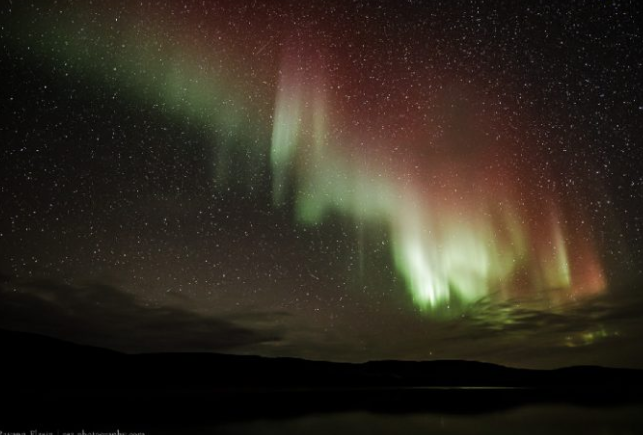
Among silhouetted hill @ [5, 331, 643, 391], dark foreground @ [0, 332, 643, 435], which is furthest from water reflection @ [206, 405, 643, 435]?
silhouetted hill @ [5, 331, 643, 391]

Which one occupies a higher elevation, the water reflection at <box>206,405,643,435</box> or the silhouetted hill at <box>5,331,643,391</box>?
the water reflection at <box>206,405,643,435</box>

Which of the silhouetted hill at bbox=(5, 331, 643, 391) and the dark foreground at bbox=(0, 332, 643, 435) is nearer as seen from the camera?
the dark foreground at bbox=(0, 332, 643, 435)

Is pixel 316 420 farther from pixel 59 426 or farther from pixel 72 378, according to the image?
pixel 72 378

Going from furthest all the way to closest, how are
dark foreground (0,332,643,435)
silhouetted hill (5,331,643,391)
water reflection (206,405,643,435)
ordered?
silhouetted hill (5,331,643,391)
dark foreground (0,332,643,435)
water reflection (206,405,643,435)

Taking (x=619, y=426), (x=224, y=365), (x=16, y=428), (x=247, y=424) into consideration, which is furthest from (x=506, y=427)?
(x=224, y=365)

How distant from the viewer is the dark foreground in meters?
14.1

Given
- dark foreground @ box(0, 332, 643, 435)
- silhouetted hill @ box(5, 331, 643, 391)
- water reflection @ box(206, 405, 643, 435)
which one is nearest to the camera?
water reflection @ box(206, 405, 643, 435)

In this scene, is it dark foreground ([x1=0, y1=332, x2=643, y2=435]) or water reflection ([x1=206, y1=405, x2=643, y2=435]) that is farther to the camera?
dark foreground ([x1=0, y1=332, x2=643, y2=435])

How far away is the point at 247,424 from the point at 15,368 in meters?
99.3

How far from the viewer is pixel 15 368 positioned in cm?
8419

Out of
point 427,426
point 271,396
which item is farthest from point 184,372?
point 427,426

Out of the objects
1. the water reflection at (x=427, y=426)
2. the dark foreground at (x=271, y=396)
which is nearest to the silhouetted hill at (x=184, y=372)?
the dark foreground at (x=271, y=396)

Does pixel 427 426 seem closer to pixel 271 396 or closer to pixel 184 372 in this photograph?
pixel 271 396

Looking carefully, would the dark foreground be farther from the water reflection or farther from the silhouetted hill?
the silhouetted hill
